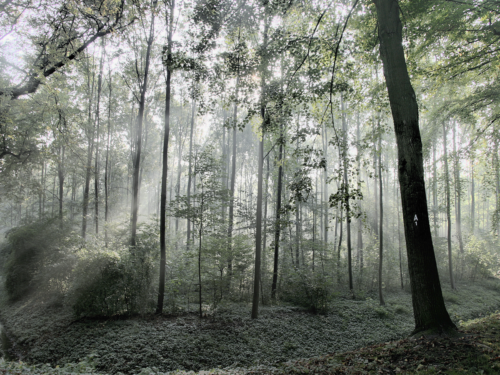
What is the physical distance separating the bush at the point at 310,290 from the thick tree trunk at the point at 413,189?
6467mm

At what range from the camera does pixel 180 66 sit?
525cm

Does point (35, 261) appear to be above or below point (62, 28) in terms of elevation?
below

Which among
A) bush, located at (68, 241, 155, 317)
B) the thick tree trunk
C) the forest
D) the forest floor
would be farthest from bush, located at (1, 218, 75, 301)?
the thick tree trunk

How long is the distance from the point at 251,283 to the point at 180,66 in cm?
1040

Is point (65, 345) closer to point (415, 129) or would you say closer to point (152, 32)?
point (415, 129)

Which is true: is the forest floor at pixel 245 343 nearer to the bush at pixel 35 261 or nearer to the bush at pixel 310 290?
the bush at pixel 310 290

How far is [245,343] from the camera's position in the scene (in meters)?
6.82

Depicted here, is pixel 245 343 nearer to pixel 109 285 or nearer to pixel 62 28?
pixel 109 285

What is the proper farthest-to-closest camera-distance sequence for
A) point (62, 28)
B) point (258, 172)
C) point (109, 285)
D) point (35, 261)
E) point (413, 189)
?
1. point (35, 261)
2. point (258, 172)
3. point (109, 285)
4. point (62, 28)
5. point (413, 189)

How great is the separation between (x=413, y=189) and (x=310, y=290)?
303 inches

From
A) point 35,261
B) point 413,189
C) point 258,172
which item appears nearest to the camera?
point 413,189

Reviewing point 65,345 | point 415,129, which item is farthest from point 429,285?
point 65,345

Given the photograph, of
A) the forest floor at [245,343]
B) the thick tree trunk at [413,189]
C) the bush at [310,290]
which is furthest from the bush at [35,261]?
the thick tree trunk at [413,189]

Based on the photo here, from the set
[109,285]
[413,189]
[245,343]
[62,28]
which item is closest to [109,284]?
[109,285]
